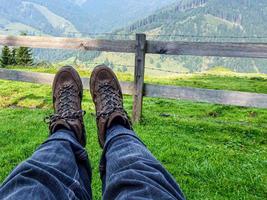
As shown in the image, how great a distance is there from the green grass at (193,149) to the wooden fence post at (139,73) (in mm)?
340

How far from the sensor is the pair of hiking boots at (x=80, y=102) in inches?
129

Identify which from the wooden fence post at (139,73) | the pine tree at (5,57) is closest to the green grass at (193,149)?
the wooden fence post at (139,73)

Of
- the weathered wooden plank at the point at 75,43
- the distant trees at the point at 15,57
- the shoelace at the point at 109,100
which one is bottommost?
the distant trees at the point at 15,57

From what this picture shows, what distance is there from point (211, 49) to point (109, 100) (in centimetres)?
350

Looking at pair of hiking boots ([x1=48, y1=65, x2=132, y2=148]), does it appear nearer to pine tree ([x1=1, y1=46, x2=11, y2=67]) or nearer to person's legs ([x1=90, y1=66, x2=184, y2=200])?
person's legs ([x1=90, y1=66, x2=184, y2=200])

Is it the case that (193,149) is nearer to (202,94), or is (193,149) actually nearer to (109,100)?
(202,94)

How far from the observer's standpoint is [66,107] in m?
3.79

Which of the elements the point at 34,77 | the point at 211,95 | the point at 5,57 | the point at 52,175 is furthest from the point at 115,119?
the point at 5,57

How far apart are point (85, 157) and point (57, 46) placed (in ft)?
19.0

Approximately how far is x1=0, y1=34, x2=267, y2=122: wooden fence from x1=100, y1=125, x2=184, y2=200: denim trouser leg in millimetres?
4415

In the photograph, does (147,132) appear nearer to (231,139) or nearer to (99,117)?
(231,139)

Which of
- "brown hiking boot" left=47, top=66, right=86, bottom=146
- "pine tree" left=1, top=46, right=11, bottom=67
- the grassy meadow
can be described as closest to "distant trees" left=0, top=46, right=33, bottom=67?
"pine tree" left=1, top=46, right=11, bottom=67

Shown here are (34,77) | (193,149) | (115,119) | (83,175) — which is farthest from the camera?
(34,77)

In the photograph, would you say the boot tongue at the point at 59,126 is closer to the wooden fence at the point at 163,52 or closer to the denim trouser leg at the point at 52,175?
the denim trouser leg at the point at 52,175
